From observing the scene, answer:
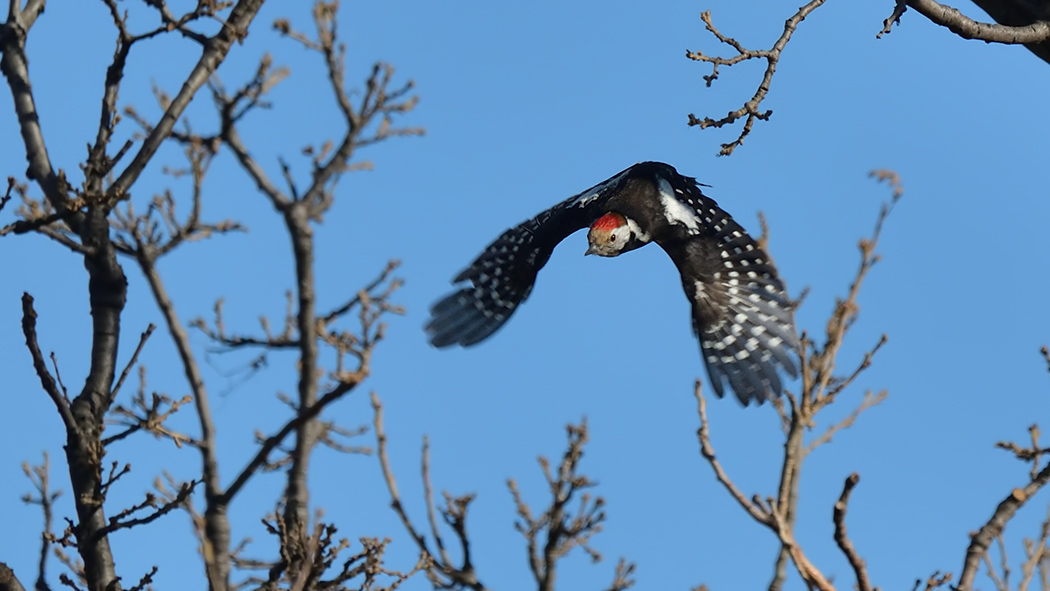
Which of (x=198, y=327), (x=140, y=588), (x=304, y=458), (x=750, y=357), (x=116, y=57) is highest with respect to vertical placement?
(x=198, y=327)

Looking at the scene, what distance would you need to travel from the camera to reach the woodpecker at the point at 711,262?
521cm

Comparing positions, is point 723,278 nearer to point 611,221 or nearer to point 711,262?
point 711,262

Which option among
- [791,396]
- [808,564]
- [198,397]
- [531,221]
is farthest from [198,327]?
[808,564]

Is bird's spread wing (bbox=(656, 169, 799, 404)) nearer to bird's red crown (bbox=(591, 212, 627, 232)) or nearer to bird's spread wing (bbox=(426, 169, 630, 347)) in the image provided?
bird's red crown (bbox=(591, 212, 627, 232))

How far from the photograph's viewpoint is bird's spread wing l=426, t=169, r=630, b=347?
6.00m

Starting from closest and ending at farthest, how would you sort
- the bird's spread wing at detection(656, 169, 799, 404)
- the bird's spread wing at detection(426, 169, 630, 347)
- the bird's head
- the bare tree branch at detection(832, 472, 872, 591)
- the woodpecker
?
the bare tree branch at detection(832, 472, 872, 591)
the woodpecker
the bird's spread wing at detection(656, 169, 799, 404)
the bird's head
the bird's spread wing at detection(426, 169, 630, 347)

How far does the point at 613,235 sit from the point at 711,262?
510 mm

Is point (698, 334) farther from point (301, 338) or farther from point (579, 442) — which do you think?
point (301, 338)

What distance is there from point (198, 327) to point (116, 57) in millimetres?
4788

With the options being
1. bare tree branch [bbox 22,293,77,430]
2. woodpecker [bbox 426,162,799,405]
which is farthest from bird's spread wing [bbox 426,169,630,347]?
bare tree branch [bbox 22,293,77,430]

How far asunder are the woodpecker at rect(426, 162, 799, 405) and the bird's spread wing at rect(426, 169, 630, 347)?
0.21 m

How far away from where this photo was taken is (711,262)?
213 inches

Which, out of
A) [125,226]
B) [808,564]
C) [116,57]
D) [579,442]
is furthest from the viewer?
[125,226]

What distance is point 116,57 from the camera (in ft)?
13.6
